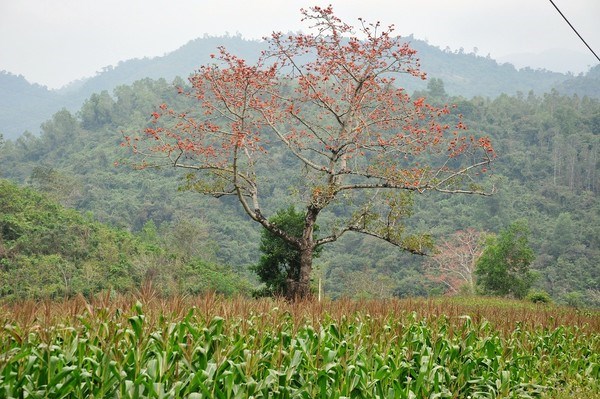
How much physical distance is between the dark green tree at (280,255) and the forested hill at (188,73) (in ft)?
269

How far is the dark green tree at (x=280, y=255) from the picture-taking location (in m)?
13.5

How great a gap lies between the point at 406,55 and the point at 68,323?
30.4ft

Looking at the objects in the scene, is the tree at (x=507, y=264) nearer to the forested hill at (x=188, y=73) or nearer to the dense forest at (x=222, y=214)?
the dense forest at (x=222, y=214)

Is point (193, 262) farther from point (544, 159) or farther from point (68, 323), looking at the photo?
point (544, 159)

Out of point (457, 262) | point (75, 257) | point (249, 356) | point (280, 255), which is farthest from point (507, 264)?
point (249, 356)

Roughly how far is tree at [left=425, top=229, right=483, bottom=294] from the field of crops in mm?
25541

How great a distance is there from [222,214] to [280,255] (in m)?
Answer: 29.3

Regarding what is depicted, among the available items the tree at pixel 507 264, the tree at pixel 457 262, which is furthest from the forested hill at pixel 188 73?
the tree at pixel 507 264

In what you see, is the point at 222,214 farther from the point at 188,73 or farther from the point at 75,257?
the point at 188,73

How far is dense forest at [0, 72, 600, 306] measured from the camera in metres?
26.0

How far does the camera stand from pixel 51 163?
53.1 metres

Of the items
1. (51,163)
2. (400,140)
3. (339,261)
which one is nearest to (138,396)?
(400,140)

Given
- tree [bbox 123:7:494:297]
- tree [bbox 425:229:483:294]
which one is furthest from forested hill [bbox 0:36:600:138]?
tree [bbox 123:7:494:297]

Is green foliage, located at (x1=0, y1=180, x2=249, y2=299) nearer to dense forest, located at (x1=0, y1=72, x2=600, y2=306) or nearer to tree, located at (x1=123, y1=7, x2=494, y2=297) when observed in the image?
dense forest, located at (x1=0, y1=72, x2=600, y2=306)
